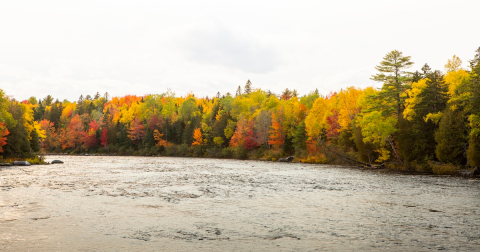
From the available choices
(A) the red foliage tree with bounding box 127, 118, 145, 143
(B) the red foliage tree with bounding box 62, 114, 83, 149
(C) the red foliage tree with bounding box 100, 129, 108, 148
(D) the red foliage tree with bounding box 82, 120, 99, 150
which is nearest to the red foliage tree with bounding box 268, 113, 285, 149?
(A) the red foliage tree with bounding box 127, 118, 145, 143

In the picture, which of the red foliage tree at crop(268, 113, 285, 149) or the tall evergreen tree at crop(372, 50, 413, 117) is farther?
the red foliage tree at crop(268, 113, 285, 149)

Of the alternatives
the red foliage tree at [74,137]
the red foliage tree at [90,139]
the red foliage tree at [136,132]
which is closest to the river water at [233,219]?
the red foliage tree at [136,132]

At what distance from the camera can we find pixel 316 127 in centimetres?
6950

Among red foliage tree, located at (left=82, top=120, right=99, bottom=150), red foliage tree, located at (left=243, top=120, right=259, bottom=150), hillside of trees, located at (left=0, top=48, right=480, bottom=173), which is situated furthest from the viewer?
red foliage tree, located at (left=82, top=120, right=99, bottom=150)

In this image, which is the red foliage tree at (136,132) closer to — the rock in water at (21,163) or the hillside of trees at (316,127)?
the hillside of trees at (316,127)

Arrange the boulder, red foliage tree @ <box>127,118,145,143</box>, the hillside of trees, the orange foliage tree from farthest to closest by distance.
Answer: red foliage tree @ <box>127,118,145,143</box> < the orange foliage tree < the boulder < the hillside of trees

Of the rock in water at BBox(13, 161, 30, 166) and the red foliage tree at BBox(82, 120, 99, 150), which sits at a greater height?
the red foliage tree at BBox(82, 120, 99, 150)

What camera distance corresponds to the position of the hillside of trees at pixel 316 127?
42.1m

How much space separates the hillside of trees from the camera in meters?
42.1

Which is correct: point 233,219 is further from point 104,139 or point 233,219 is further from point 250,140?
point 104,139

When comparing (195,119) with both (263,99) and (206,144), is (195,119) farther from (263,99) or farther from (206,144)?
(263,99)

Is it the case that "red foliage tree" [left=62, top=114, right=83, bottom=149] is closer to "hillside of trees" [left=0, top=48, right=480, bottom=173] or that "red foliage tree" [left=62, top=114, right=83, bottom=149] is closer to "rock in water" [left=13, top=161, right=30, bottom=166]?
"hillside of trees" [left=0, top=48, right=480, bottom=173]

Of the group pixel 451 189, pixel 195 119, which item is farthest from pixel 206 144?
pixel 451 189

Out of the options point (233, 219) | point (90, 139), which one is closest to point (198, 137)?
point (90, 139)
